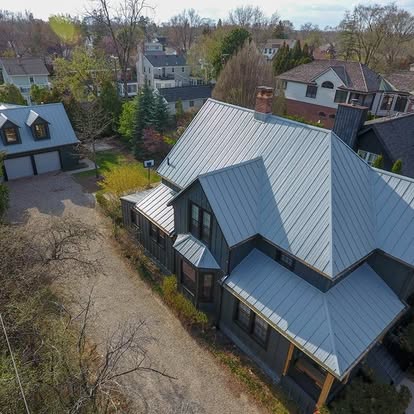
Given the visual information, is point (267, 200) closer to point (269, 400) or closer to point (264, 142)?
point (264, 142)

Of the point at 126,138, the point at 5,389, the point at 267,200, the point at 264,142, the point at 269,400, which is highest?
the point at 264,142

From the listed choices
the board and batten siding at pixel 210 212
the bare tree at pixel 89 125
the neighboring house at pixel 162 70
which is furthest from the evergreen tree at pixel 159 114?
the neighboring house at pixel 162 70

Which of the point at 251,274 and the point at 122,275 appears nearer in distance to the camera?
the point at 251,274

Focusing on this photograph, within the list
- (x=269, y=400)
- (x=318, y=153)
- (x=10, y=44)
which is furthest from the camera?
(x=10, y=44)

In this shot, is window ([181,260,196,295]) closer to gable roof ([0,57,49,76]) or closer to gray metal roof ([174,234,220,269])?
gray metal roof ([174,234,220,269])

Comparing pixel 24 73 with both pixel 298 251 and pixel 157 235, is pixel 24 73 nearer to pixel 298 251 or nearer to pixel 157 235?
pixel 157 235

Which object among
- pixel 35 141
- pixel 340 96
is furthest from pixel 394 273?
pixel 340 96

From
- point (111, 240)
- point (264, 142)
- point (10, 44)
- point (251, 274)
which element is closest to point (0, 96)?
point (111, 240)

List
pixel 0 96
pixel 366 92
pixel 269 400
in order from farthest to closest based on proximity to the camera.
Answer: pixel 0 96 → pixel 366 92 → pixel 269 400
